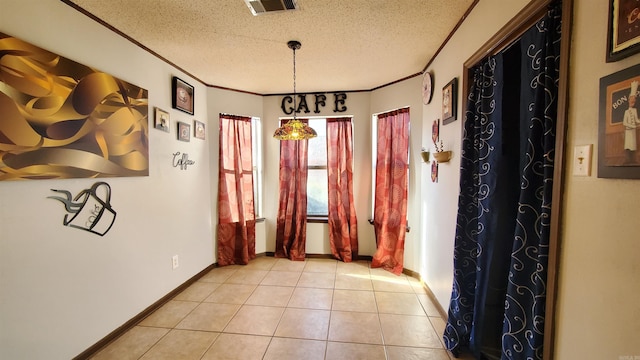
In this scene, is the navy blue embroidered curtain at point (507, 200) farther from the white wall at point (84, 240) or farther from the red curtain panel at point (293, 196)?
the white wall at point (84, 240)

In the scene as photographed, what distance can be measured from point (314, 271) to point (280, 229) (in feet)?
2.62

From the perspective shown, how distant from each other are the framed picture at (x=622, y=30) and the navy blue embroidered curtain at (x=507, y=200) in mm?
241

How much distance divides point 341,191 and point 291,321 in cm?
174

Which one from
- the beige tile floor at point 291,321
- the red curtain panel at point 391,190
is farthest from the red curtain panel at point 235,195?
the red curtain panel at point 391,190

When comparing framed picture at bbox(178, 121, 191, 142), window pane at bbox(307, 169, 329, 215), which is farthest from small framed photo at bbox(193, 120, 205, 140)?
window pane at bbox(307, 169, 329, 215)

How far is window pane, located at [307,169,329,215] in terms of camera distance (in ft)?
11.8

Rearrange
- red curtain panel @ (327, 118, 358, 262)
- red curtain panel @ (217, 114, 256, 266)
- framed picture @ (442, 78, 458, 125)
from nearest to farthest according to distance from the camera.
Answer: framed picture @ (442, 78, 458, 125) < red curtain panel @ (217, 114, 256, 266) < red curtain panel @ (327, 118, 358, 262)

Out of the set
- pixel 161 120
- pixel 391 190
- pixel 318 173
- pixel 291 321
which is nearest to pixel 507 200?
pixel 391 190

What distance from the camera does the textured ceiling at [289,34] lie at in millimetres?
1620

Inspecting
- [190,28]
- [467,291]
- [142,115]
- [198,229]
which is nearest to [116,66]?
[142,115]

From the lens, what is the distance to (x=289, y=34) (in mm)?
1933

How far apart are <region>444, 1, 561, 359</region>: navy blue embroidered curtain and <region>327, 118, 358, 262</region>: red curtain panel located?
5.71 ft

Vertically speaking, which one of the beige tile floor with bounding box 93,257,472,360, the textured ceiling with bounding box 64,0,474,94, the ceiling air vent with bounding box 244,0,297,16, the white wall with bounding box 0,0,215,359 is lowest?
the beige tile floor with bounding box 93,257,472,360

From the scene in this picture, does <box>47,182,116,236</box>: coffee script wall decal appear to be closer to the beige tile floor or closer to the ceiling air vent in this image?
the beige tile floor
